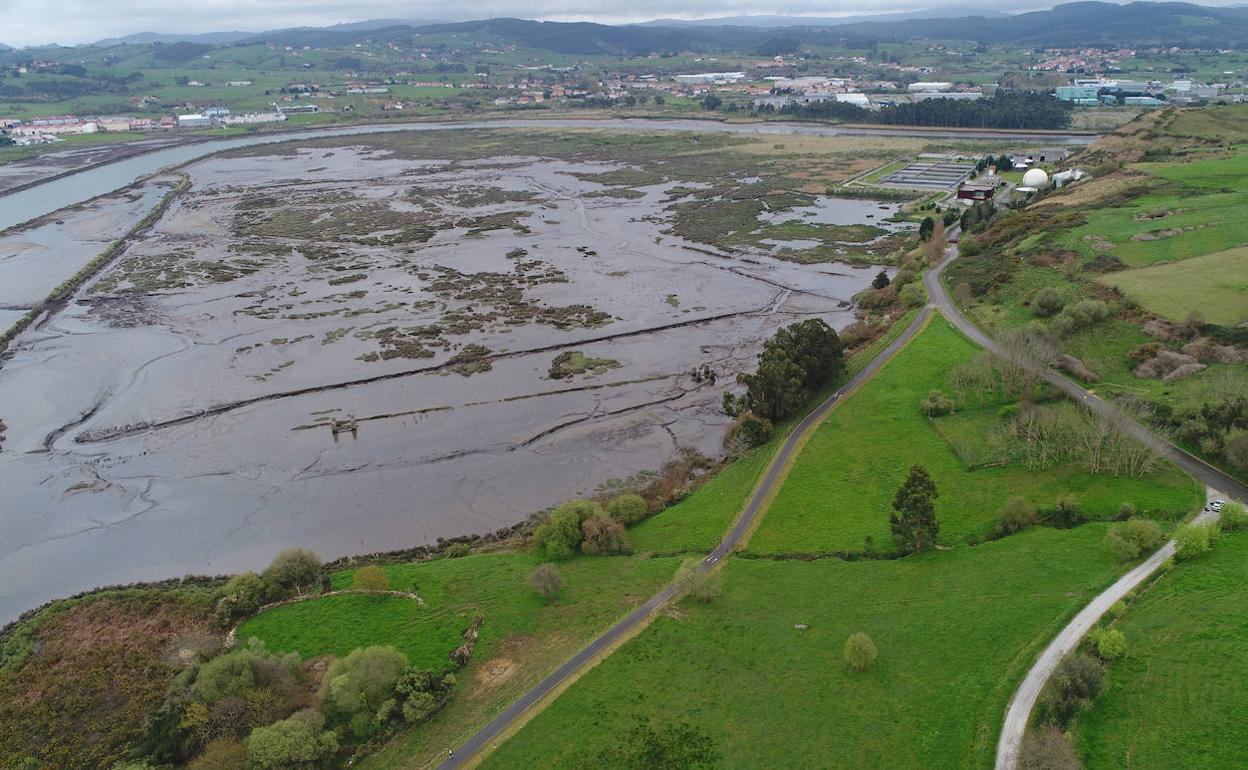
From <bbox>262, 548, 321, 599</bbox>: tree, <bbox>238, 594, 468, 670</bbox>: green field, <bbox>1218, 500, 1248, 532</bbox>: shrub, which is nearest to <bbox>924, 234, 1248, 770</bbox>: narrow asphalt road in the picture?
<bbox>1218, 500, 1248, 532</bbox>: shrub

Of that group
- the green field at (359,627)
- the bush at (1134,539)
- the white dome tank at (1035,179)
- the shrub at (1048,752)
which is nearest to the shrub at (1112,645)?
the shrub at (1048,752)

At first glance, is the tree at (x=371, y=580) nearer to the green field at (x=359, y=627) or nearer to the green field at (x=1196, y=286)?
the green field at (x=359, y=627)

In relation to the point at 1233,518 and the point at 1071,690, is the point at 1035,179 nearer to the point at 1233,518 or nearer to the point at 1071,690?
the point at 1233,518

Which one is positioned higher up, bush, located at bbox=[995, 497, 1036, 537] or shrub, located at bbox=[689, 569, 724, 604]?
bush, located at bbox=[995, 497, 1036, 537]

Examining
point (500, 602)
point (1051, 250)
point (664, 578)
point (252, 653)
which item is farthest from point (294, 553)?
point (1051, 250)

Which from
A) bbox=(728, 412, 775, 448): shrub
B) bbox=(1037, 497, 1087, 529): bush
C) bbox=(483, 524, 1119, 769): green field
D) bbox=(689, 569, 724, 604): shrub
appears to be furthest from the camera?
bbox=(728, 412, 775, 448): shrub

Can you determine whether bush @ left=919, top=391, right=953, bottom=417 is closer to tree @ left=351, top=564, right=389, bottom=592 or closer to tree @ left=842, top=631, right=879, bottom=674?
tree @ left=842, top=631, right=879, bottom=674

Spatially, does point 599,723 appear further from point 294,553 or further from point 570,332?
point 570,332

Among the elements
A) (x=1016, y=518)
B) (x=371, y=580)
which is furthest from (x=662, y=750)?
(x=1016, y=518)
